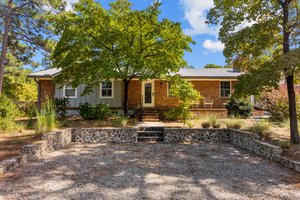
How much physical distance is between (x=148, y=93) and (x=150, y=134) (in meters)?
6.78

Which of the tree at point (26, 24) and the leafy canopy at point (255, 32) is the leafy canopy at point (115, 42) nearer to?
the leafy canopy at point (255, 32)

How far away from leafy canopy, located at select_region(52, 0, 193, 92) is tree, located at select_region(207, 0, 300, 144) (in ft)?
10.00

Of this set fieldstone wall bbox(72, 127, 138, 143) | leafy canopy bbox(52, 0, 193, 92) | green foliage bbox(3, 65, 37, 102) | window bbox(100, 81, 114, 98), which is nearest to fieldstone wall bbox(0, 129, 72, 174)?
fieldstone wall bbox(72, 127, 138, 143)

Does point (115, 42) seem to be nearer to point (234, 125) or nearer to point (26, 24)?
point (234, 125)

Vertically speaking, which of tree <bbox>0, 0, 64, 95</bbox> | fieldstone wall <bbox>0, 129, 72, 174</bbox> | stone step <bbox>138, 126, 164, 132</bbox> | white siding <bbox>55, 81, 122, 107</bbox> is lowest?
fieldstone wall <bbox>0, 129, 72, 174</bbox>

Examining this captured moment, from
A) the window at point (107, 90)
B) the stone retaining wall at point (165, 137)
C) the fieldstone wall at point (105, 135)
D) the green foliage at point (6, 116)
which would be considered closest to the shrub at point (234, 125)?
the stone retaining wall at point (165, 137)

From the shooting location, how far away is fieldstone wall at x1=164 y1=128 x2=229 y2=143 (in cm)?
968


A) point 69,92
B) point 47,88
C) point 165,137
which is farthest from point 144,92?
point 165,137

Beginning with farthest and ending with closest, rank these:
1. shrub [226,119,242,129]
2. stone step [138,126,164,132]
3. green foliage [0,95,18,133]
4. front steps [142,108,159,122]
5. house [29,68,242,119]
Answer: house [29,68,242,119]
front steps [142,108,159,122]
stone step [138,126,164,132]
shrub [226,119,242,129]
green foliage [0,95,18,133]

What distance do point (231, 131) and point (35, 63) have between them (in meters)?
18.0

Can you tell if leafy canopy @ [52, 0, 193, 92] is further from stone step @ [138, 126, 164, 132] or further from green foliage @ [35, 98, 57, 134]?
green foliage @ [35, 98, 57, 134]

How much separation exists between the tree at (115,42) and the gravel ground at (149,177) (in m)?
4.97

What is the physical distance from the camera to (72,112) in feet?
51.9

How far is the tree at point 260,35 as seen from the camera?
686cm
